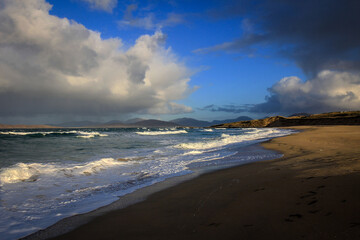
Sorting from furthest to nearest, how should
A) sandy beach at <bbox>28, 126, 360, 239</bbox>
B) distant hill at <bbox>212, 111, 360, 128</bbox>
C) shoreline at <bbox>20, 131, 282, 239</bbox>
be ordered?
distant hill at <bbox>212, 111, 360, 128</bbox>
shoreline at <bbox>20, 131, 282, 239</bbox>
sandy beach at <bbox>28, 126, 360, 239</bbox>

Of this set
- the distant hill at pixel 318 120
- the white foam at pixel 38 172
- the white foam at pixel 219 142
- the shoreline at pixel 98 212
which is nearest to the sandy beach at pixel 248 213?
the shoreline at pixel 98 212

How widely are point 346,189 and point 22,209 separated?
642 centimetres

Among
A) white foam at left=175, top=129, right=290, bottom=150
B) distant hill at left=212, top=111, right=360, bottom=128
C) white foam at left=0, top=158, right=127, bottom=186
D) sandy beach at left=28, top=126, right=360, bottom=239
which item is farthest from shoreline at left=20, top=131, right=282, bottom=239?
distant hill at left=212, top=111, right=360, bottom=128

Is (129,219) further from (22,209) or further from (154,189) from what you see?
(22,209)

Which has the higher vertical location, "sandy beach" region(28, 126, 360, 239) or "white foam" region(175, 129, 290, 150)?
"sandy beach" region(28, 126, 360, 239)

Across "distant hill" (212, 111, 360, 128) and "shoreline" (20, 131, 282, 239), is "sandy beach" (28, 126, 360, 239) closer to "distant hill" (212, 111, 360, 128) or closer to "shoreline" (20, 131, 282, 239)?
"shoreline" (20, 131, 282, 239)

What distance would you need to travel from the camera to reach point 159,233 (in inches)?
113

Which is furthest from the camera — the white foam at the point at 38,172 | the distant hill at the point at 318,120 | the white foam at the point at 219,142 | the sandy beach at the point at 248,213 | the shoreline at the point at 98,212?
the distant hill at the point at 318,120

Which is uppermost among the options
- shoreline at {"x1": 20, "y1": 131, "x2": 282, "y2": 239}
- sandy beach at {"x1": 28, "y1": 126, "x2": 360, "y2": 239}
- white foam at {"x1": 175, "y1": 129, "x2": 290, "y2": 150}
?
sandy beach at {"x1": 28, "y1": 126, "x2": 360, "y2": 239}

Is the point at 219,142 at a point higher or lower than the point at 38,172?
lower

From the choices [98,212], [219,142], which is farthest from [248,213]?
[219,142]

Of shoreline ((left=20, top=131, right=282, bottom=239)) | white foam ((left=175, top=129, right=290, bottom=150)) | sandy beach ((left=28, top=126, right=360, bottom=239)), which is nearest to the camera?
sandy beach ((left=28, top=126, right=360, bottom=239))

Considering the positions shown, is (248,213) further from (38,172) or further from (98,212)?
(38,172)

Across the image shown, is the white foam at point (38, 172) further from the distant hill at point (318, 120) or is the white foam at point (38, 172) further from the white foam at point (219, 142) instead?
the distant hill at point (318, 120)
